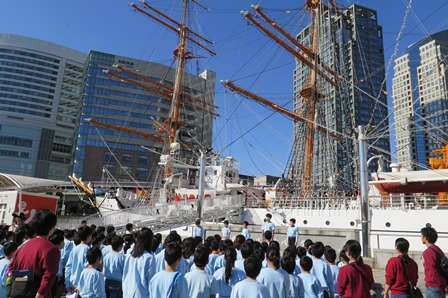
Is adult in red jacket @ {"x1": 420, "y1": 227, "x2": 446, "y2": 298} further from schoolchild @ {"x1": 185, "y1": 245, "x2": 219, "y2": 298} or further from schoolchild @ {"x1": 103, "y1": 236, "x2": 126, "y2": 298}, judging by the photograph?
schoolchild @ {"x1": 103, "y1": 236, "x2": 126, "y2": 298}

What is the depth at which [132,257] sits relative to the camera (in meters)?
4.27

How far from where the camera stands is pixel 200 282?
3455 mm

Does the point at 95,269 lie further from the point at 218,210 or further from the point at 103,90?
the point at 103,90

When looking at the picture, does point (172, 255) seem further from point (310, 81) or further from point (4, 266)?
point (310, 81)

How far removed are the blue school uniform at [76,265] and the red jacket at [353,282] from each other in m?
3.90

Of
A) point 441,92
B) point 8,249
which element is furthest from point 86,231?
point 441,92

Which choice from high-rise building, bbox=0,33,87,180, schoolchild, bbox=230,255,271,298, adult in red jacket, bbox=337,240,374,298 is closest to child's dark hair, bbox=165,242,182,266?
schoolchild, bbox=230,255,271,298

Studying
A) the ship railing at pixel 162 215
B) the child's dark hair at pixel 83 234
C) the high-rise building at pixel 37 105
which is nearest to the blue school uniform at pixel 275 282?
the child's dark hair at pixel 83 234

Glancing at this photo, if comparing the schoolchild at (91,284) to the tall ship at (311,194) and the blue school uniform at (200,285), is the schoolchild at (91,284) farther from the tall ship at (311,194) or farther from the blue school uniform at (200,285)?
the tall ship at (311,194)

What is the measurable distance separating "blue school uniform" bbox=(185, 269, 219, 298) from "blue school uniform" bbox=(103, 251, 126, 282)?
1938 mm

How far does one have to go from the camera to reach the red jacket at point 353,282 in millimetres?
3865

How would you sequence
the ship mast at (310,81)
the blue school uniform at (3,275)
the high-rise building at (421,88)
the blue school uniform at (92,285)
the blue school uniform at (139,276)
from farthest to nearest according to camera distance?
the high-rise building at (421,88)
the ship mast at (310,81)
the blue school uniform at (3,275)
the blue school uniform at (92,285)
the blue school uniform at (139,276)

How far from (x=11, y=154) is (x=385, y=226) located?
266ft

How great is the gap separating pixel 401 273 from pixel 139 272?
340 centimetres
